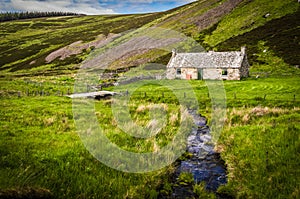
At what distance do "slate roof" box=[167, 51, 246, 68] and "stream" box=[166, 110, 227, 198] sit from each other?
29.1 m

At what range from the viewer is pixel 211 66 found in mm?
44625

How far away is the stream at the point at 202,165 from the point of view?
10336 millimetres

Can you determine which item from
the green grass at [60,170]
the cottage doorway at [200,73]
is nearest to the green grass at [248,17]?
the cottage doorway at [200,73]

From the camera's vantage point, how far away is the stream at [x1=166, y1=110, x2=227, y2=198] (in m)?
10.3

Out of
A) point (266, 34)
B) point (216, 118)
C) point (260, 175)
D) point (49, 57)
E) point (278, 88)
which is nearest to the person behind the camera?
point (260, 175)

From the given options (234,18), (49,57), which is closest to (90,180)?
(234,18)

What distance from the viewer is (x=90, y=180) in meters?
9.41

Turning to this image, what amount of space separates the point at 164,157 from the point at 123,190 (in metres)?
3.56

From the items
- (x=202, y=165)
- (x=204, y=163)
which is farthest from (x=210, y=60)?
A: (x=202, y=165)

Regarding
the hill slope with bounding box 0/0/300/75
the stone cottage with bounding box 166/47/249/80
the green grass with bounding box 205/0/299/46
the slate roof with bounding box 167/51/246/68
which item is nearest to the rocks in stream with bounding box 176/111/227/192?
the stone cottage with bounding box 166/47/249/80

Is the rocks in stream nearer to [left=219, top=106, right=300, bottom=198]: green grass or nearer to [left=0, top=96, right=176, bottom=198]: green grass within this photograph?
[left=219, top=106, right=300, bottom=198]: green grass

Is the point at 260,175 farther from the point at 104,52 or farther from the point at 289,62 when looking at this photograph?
the point at 104,52

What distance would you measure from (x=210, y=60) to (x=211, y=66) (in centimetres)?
174

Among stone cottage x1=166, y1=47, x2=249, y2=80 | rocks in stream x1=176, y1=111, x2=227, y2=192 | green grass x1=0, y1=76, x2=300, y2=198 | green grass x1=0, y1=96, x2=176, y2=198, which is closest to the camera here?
green grass x1=0, y1=96, x2=176, y2=198
